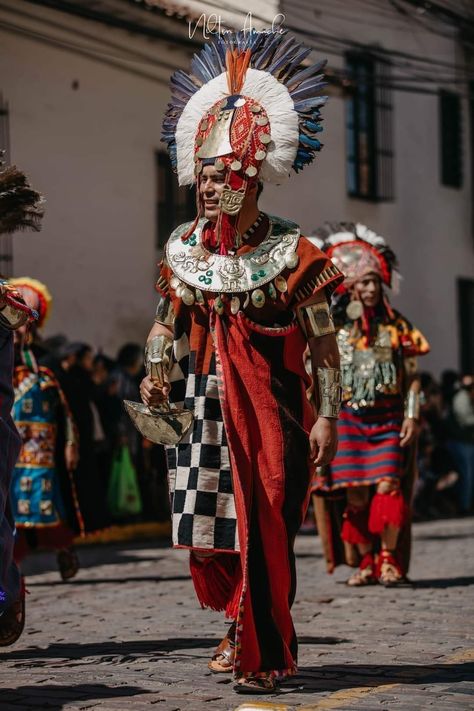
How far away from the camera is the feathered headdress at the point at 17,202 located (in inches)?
251

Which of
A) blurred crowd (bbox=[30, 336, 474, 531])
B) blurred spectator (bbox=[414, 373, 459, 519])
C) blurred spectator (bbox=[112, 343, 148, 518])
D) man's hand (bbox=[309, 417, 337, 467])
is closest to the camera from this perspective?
man's hand (bbox=[309, 417, 337, 467])

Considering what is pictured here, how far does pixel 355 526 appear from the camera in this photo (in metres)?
9.73

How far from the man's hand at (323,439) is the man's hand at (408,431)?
12.8ft

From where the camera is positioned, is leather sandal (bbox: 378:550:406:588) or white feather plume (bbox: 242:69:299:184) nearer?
white feather plume (bbox: 242:69:299:184)

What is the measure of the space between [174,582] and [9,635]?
394 cm

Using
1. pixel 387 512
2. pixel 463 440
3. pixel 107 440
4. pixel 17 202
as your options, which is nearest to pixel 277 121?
pixel 17 202

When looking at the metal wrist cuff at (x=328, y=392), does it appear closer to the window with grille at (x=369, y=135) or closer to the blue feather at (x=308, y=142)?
the blue feather at (x=308, y=142)

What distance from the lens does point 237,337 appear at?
578cm

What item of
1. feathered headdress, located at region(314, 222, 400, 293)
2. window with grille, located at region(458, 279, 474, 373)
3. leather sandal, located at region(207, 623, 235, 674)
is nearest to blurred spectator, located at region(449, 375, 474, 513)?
window with grille, located at region(458, 279, 474, 373)

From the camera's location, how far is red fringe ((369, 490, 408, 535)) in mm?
9547

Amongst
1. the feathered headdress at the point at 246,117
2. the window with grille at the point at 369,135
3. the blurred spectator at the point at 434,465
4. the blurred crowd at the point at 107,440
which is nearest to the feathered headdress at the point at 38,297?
Result: the blurred crowd at the point at 107,440

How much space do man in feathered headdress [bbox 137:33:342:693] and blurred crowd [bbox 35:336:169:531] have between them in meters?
4.72

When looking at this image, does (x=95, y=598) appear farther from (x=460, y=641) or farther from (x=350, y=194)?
(x=350, y=194)

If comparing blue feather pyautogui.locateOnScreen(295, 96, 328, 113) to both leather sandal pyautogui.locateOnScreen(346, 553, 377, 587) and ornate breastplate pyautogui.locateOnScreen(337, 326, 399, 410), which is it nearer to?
ornate breastplate pyautogui.locateOnScreen(337, 326, 399, 410)
